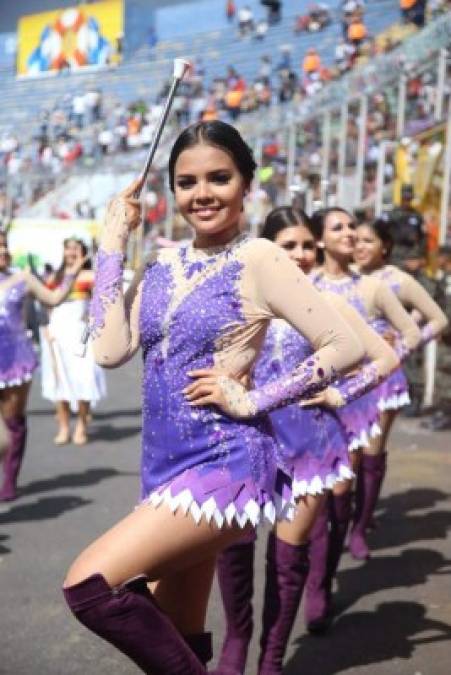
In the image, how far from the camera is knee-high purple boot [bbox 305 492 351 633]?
4.28 meters

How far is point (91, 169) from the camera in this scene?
25938 millimetres

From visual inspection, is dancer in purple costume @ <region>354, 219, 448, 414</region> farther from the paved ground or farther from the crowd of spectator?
the crowd of spectator

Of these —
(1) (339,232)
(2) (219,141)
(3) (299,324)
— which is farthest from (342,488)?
(2) (219,141)

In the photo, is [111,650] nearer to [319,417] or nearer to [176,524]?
[319,417]

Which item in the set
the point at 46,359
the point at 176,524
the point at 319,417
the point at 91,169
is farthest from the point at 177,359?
the point at 91,169

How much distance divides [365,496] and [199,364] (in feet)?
10.6

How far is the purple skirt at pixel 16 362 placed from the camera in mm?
6613

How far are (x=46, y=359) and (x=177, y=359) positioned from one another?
7768mm

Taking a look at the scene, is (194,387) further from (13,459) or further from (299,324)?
(13,459)

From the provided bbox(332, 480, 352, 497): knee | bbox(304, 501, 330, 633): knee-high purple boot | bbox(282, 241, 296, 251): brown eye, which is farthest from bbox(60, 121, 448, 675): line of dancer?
bbox(332, 480, 352, 497): knee

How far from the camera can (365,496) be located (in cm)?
569

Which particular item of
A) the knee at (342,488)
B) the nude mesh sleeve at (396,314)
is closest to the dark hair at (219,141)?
the knee at (342,488)

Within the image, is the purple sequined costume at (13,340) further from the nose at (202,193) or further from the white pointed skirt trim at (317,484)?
the nose at (202,193)

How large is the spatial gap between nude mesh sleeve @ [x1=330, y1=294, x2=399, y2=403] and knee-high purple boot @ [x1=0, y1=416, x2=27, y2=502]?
3.33m
